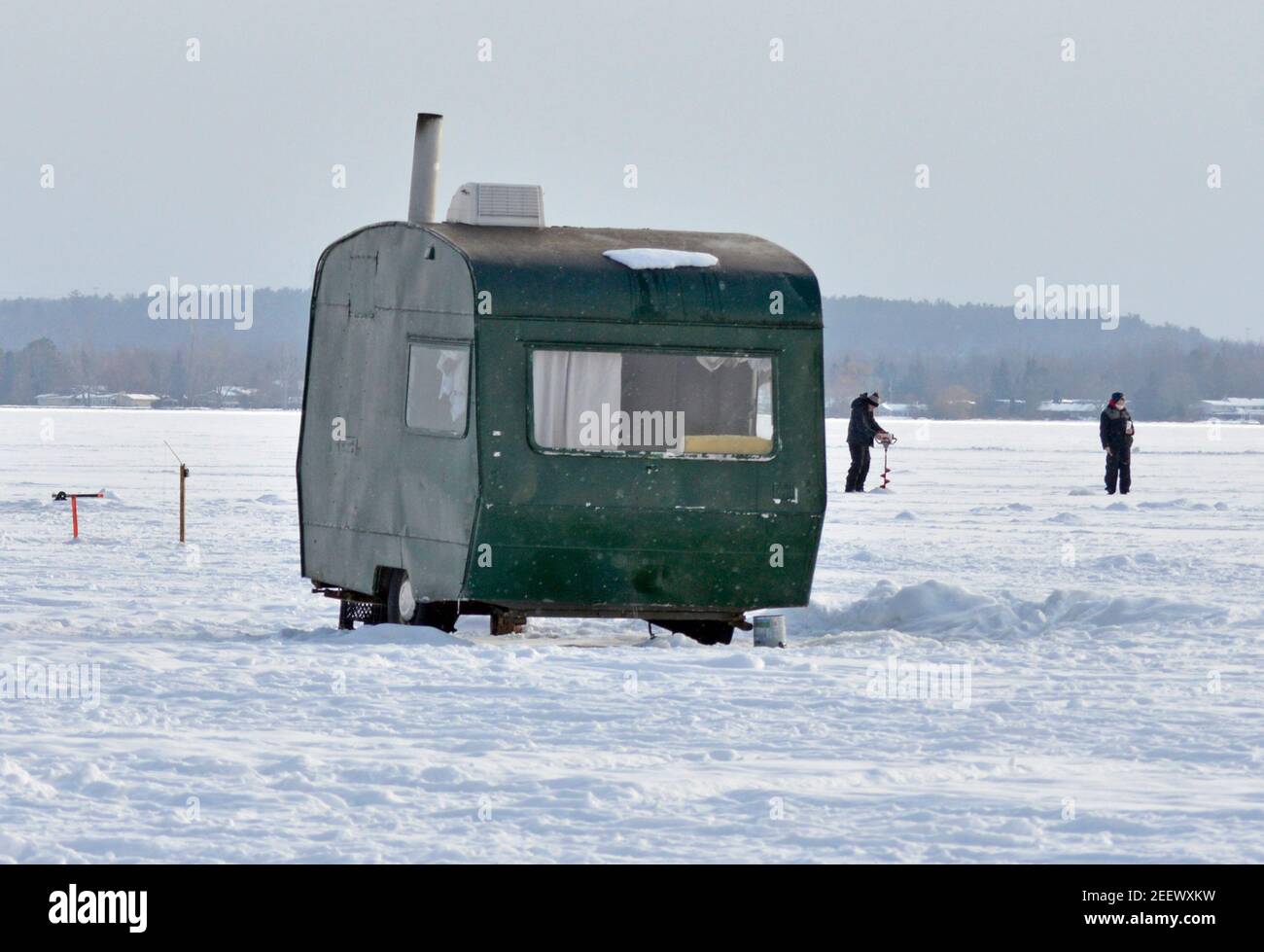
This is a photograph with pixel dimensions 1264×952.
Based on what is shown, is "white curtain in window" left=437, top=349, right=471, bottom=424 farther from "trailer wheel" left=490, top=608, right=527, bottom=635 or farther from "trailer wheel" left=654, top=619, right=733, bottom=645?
"trailer wheel" left=654, top=619, right=733, bottom=645

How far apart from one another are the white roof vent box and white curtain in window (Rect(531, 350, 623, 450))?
112 centimetres

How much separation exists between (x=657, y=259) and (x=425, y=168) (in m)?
2.20

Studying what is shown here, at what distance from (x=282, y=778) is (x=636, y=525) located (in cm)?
471

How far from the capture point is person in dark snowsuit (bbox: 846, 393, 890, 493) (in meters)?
26.6

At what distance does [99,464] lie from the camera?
40.9 meters

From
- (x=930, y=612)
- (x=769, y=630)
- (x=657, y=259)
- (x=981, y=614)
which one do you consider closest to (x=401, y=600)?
(x=769, y=630)

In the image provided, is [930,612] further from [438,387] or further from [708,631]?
[438,387]

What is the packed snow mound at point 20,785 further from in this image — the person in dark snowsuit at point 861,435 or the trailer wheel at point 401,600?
the person in dark snowsuit at point 861,435

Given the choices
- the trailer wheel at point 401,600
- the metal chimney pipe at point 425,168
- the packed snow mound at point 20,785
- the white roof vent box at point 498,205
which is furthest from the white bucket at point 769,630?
the packed snow mound at point 20,785

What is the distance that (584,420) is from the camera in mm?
11789

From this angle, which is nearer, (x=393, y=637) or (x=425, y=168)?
(x=393, y=637)

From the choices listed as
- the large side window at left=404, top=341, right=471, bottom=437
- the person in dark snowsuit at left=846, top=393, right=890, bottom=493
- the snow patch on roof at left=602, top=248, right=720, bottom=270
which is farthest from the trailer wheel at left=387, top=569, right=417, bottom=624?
the person in dark snowsuit at left=846, top=393, right=890, bottom=493
